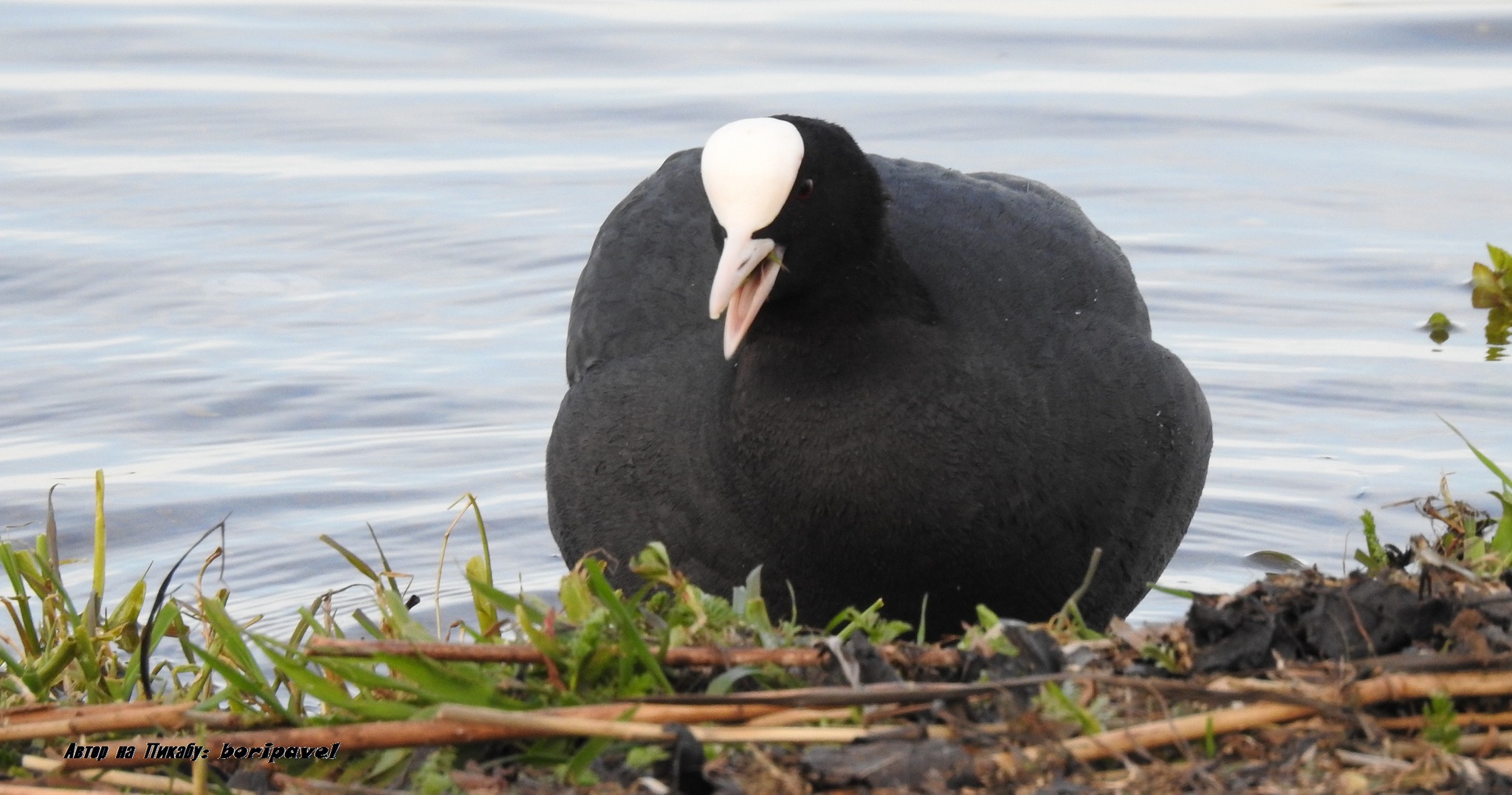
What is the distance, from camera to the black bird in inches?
143

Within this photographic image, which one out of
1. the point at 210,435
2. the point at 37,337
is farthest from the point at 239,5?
the point at 210,435

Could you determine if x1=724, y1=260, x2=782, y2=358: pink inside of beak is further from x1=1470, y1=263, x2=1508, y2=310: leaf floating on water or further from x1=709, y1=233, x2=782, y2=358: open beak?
x1=1470, y1=263, x2=1508, y2=310: leaf floating on water

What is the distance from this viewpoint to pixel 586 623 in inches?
104

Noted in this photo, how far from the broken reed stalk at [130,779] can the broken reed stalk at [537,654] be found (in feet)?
0.71

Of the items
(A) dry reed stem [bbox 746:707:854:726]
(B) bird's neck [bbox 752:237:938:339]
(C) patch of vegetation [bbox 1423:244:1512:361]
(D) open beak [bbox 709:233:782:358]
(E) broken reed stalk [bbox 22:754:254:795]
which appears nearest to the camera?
(A) dry reed stem [bbox 746:707:854:726]

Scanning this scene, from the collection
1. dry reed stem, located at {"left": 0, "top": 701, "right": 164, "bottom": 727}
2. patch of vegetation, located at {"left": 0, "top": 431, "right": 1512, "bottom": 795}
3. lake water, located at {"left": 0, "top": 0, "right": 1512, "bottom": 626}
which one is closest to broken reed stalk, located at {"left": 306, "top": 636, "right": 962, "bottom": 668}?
patch of vegetation, located at {"left": 0, "top": 431, "right": 1512, "bottom": 795}

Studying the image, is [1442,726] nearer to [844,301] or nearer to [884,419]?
[884,419]

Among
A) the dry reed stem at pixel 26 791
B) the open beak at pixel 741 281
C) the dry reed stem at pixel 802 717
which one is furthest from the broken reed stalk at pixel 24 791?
the open beak at pixel 741 281

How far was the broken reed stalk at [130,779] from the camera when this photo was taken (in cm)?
262

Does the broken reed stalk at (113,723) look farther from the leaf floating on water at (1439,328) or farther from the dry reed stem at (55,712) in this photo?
the leaf floating on water at (1439,328)

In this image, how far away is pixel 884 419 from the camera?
12.1ft

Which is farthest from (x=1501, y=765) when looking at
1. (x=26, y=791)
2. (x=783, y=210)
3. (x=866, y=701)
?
(x=26, y=791)

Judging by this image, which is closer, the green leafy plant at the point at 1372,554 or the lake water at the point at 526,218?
the green leafy plant at the point at 1372,554

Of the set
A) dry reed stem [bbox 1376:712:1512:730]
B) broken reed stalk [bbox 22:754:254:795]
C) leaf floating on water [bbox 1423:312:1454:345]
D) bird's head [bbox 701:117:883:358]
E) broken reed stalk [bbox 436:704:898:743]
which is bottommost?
broken reed stalk [bbox 22:754:254:795]
